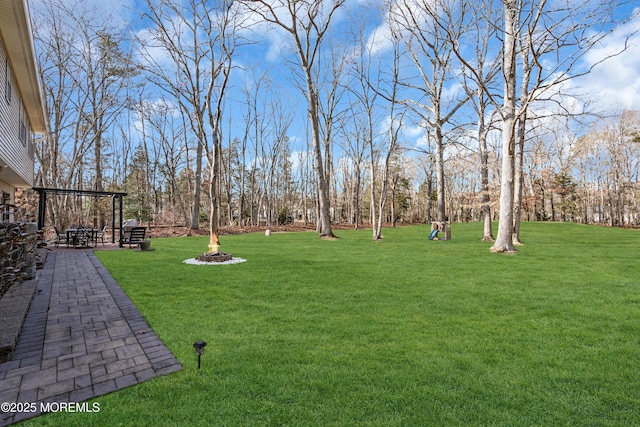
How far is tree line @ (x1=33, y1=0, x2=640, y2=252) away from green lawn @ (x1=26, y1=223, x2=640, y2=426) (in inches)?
233

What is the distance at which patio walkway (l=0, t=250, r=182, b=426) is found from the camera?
2242mm

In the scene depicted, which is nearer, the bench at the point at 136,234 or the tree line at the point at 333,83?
the tree line at the point at 333,83

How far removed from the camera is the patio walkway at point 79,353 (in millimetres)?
2242

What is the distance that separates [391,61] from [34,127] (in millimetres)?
15804

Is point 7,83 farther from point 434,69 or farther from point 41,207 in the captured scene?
point 434,69

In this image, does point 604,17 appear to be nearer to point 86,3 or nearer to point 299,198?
point 86,3

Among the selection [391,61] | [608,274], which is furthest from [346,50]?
[608,274]

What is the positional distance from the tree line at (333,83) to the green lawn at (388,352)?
19.4 ft

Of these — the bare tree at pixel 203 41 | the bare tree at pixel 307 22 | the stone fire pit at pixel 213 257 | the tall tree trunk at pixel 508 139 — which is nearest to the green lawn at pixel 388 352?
the stone fire pit at pixel 213 257

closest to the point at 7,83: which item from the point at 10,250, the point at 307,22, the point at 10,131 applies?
the point at 10,131

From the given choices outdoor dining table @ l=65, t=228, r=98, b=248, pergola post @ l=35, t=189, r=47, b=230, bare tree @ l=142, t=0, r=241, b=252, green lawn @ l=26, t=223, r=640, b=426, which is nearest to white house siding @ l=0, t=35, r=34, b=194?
pergola post @ l=35, t=189, r=47, b=230

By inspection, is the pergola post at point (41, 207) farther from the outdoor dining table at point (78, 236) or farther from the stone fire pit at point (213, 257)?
the stone fire pit at point (213, 257)

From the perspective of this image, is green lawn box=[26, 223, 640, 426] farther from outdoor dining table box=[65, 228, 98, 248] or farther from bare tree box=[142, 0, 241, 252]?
bare tree box=[142, 0, 241, 252]

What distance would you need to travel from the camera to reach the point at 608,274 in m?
6.38
